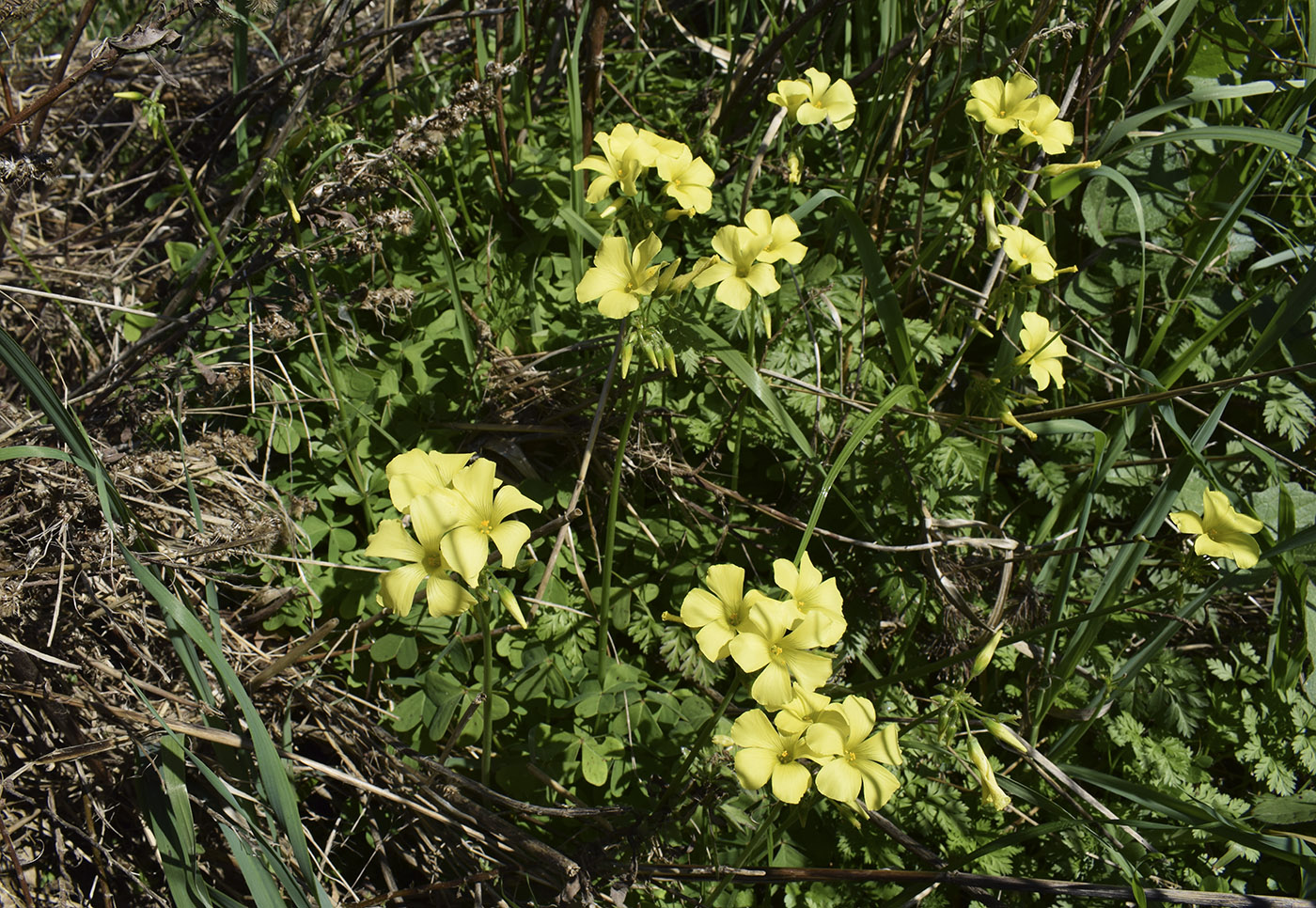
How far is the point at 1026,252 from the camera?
7.04 ft

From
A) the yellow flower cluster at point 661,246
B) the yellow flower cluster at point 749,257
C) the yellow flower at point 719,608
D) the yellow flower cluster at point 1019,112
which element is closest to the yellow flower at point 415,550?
the yellow flower at point 719,608

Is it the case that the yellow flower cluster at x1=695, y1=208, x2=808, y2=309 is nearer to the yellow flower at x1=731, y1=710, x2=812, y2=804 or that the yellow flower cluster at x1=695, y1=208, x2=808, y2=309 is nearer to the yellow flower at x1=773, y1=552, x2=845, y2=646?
the yellow flower at x1=773, y1=552, x2=845, y2=646

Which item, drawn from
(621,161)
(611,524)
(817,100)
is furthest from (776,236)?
(611,524)

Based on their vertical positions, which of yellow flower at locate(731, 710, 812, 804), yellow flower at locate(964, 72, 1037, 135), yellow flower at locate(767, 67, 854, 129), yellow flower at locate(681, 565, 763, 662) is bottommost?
yellow flower at locate(731, 710, 812, 804)

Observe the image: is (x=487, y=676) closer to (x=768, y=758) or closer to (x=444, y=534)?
(x=444, y=534)

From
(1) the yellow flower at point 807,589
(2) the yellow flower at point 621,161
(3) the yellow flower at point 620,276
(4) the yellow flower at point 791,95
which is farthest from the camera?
(4) the yellow flower at point 791,95

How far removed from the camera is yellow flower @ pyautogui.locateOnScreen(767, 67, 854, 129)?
7.70 feet

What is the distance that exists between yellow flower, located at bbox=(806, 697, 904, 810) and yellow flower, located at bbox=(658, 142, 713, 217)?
4.20ft

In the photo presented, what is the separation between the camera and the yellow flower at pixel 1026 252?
2.08 metres

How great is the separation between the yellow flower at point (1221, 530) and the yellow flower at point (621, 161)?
1.53m

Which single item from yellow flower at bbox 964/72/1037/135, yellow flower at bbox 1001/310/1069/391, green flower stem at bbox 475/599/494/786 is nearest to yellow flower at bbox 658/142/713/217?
yellow flower at bbox 964/72/1037/135

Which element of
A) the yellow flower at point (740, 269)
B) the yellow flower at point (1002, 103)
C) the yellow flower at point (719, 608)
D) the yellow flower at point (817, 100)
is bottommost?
the yellow flower at point (719, 608)

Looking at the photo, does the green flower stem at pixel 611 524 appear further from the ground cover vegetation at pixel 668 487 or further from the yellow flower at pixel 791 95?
the yellow flower at pixel 791 95

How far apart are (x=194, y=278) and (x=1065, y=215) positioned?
315 cm
